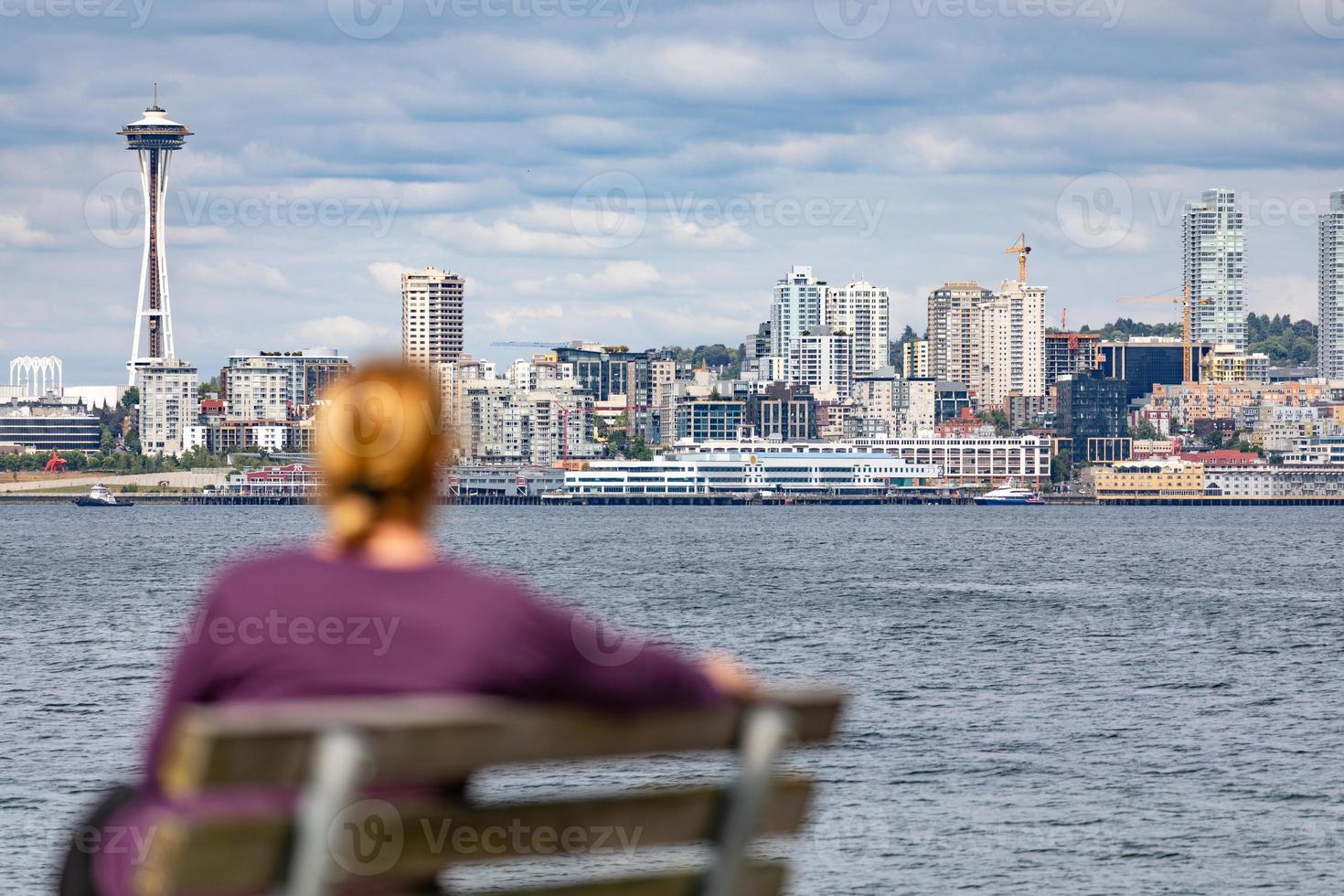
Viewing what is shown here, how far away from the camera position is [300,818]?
8.37 feet

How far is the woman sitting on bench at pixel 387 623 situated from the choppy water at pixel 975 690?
17833 mm

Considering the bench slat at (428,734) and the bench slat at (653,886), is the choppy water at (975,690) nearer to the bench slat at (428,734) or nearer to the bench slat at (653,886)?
the bench slat at (653,886)

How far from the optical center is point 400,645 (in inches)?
109

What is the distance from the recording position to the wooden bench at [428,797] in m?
2.47

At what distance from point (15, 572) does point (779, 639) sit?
44099 millimetres

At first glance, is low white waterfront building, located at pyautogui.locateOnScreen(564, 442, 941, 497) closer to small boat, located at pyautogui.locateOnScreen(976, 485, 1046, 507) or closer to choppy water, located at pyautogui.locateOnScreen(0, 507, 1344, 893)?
small boat, located at pyautogui.locateOnScreen(976, 485, 1046, 507)

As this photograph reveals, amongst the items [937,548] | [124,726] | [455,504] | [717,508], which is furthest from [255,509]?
[124,726]

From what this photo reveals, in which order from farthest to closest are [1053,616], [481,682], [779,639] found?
1. [1053,616]
2. [779,639]
3. [481,682]

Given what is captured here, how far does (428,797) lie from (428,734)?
36 centimetres

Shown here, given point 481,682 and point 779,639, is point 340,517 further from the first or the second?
point 779,639

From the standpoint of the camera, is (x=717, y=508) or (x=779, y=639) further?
(x=717, y=508)

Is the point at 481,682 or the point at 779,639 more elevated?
the point at 481,682

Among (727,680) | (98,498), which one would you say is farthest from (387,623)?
(98,498)

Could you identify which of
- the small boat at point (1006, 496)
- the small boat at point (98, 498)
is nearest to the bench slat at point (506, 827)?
the small boat at point (98, 498)
